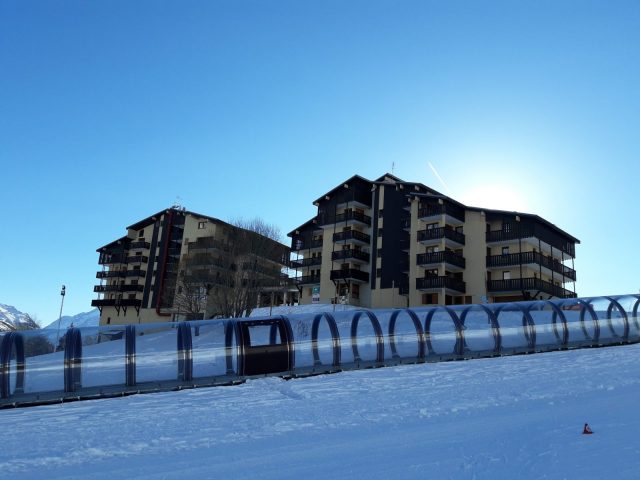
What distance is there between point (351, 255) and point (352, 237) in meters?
1.98

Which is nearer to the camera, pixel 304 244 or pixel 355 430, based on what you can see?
pixel 355 430

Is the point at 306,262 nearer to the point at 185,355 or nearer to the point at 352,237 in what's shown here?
the point at 352,237

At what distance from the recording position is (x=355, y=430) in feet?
28.8

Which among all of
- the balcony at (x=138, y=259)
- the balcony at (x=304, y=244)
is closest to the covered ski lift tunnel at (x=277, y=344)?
the balcony at (x=304, y=244)

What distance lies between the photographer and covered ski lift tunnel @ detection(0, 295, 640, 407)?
14023mm

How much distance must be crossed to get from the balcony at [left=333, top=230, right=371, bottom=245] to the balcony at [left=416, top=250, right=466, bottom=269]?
8.28 meters

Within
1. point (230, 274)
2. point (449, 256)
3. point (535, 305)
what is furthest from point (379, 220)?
point (535, 305)

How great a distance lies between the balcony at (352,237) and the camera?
53750mm

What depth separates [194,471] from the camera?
6812 millimetres

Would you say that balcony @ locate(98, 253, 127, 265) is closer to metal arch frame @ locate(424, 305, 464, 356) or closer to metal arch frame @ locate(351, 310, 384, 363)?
metal arch frame @ locate(351, 310, 384, 363)

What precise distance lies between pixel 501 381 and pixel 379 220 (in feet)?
→ 139

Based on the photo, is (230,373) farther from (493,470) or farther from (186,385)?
(493,470)

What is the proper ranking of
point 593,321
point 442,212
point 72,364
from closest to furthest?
point 72,364, point 593,321, point 442,212

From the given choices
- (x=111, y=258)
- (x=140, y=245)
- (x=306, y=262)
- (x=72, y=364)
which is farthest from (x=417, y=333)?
(x=111, y=258)
